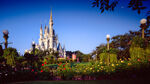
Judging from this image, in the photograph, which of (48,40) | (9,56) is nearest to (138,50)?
(9,56)

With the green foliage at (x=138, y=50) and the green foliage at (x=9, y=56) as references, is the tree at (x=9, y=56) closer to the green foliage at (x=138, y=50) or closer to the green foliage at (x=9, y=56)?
the green foliage at (x=9, y=56)

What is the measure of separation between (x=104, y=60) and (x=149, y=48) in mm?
4042

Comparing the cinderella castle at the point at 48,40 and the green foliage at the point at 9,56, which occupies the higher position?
the cinderella castle at the point at 48,40

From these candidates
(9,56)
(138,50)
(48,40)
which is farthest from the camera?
(48,40)

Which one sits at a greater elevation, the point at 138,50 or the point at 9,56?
the point at 138,50

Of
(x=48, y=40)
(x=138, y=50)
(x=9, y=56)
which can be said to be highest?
(x=48, y=40)

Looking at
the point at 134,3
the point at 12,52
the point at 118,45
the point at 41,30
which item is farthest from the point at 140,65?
the point at 41,30

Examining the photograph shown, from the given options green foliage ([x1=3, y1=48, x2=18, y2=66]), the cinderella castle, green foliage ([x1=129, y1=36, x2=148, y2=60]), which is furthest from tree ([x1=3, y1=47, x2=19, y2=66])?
the cinderella castle

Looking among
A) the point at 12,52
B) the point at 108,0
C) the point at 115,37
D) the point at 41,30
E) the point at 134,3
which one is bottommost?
the point at 12,52

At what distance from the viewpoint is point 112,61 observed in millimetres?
10812

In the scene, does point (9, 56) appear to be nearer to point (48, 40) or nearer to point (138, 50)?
point (138, 50)

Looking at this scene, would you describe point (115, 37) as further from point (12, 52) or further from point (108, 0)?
point (108, 0)

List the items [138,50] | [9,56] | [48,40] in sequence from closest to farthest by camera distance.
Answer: [138,50]
[9,56]
[48,40]

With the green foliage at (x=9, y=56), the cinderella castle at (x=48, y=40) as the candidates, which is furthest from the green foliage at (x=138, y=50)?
the cinderella castle at (x=48, y=40)
